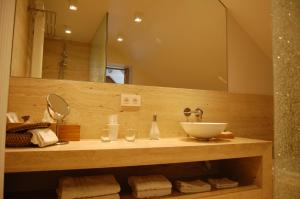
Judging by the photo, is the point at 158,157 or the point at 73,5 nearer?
the point at 158,157

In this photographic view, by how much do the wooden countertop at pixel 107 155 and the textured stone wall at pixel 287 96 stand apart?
778 millimetres

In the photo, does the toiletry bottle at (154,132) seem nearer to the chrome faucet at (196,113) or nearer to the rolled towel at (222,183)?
the chrome faucet at (196,113)

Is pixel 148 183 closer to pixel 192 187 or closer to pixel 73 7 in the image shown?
pixel 192 187

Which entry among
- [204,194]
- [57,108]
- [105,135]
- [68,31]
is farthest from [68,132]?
[204,194]

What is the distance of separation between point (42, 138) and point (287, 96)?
106cm

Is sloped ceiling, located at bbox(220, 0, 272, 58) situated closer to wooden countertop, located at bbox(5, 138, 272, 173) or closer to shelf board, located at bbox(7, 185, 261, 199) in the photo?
wooden countertop, located at bbox(5, 138, 272, 173)

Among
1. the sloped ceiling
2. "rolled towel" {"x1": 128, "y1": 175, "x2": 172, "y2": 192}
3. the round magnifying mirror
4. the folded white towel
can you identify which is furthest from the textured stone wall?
the sloped ceiling

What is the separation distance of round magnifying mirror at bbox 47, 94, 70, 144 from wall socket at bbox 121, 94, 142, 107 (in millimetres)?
409

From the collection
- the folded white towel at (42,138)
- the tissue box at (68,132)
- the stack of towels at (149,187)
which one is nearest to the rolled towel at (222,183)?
the stack of towels at (149,187)

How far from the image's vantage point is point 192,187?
4.76ft

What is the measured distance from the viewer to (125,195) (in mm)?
1374

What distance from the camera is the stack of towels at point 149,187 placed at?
130 cm

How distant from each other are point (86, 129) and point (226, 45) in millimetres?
1562

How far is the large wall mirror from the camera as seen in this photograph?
1.52 m
